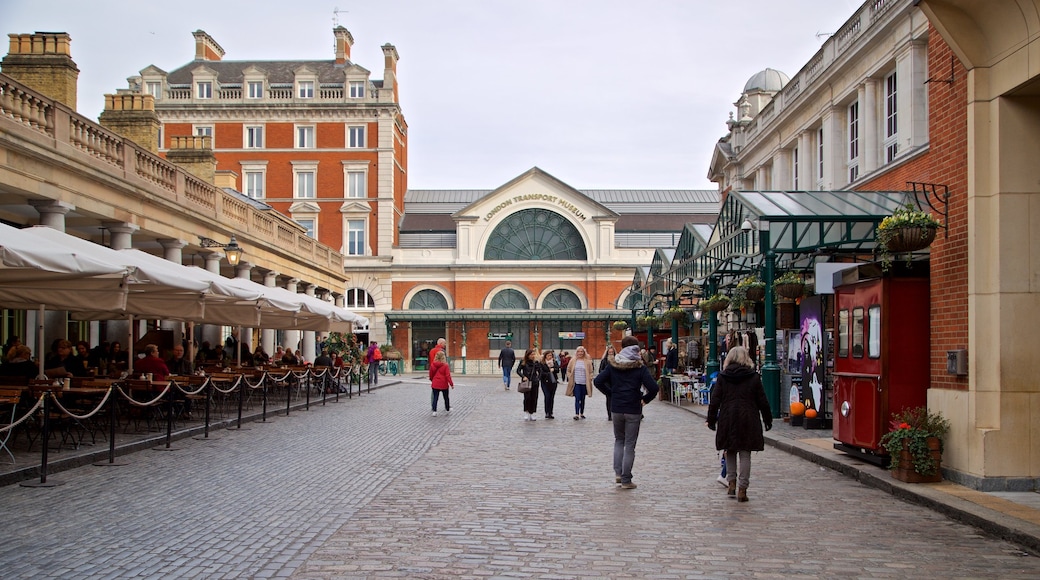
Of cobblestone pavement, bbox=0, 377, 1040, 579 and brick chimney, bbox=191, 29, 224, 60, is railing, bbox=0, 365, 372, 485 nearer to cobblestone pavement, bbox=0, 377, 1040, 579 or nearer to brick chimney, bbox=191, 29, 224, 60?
cobblestone pavement, bbox=0, 377, 1040, 579

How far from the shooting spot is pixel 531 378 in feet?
68.4

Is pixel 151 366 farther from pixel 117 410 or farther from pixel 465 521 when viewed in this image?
pixel 465 521

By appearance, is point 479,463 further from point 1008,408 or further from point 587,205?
point 587,205

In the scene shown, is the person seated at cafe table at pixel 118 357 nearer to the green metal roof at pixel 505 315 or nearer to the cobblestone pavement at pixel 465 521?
the cobblestone pavement at pixel 465 521

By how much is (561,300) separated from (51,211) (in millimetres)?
47930

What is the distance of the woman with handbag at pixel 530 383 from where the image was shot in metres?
20.7

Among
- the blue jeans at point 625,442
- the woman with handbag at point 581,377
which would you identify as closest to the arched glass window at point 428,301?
the woman with handbag at point 581,377

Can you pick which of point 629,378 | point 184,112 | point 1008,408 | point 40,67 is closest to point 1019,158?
point 1008,408

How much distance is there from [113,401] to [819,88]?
2044cm

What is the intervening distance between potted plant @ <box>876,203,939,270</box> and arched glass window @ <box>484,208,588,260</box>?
5378 centimetres

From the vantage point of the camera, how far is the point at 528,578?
6.51m

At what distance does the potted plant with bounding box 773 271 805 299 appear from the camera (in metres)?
17.2

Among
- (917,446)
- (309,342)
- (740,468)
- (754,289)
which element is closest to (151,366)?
(740,468)

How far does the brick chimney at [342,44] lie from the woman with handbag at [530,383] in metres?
49.4
